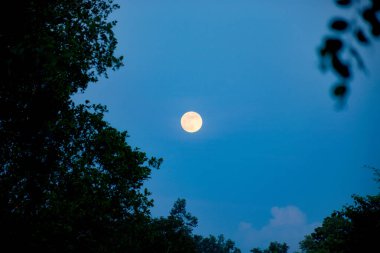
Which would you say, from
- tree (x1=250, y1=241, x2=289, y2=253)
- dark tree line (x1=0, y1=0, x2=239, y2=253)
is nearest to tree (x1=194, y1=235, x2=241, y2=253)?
tree (x1=250, y1=241, x2=289, y2=253)

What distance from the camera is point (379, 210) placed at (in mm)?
23281

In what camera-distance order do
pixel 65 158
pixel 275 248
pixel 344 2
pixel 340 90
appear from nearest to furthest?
1. pixel 340 90
2. pixel 344 2
3. pixel 65 158
4. pixel 275 248

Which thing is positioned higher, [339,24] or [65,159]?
[65,159]

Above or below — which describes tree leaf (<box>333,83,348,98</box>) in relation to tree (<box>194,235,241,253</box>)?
below

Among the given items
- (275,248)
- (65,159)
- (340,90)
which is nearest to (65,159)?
(65,159)

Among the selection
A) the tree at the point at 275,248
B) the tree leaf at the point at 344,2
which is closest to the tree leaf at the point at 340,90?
the tree leaf at the point at 344,2

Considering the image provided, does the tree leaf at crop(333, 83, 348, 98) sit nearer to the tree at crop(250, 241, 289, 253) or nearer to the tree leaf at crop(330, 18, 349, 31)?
the tree leaf at crop(330, 18, 349, 31)

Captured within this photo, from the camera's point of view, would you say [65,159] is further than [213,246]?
No

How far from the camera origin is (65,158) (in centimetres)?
1379

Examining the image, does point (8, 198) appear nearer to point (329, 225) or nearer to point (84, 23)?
point (84, 23)

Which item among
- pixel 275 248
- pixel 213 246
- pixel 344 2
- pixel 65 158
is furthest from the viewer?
pixel 213 246

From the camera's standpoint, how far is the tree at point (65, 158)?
1178 centimetres

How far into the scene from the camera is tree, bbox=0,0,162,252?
11781 mm

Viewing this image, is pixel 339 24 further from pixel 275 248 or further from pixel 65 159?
pixel 275 248
